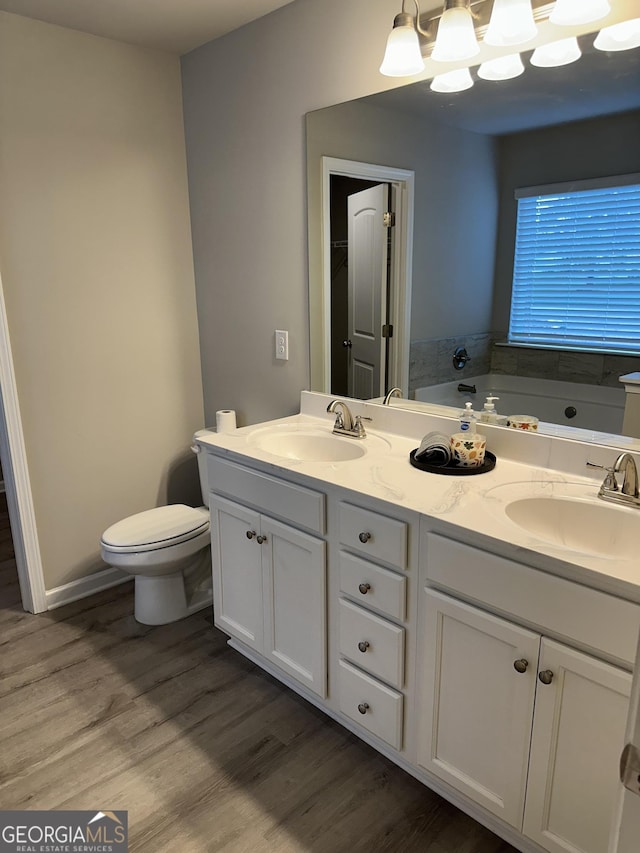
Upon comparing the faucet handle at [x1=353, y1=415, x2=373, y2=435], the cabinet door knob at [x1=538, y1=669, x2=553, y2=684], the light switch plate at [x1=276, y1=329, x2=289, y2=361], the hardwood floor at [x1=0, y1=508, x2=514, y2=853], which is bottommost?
the hardwood floor at [x1=0, y1=508, x2=514, y2=853]

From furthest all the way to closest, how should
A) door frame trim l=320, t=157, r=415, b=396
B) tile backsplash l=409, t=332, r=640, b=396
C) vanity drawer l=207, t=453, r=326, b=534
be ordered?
door frame trim l=320, t=157, r=415, b=396 < vanity drawer l=207, t=453, r=326, b=534 < tile backsplash l=409, t=332, r=640, b=396

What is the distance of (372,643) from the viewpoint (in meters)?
1.68

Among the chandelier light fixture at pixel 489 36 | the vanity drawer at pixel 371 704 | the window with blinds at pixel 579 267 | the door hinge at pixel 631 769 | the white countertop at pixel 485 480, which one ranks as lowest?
the vanity drawer at pixel 371 704

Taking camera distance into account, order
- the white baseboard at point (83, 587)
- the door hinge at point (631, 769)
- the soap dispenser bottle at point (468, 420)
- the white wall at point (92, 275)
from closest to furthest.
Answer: the door hinge at point (631, 769)
the soap dispenser bottle at point (468, 420)
the white wall at point (92, 275)
the white baseboard at point (83, 587)

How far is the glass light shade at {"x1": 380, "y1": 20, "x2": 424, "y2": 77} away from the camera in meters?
1.72

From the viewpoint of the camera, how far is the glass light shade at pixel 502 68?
5.45 ft

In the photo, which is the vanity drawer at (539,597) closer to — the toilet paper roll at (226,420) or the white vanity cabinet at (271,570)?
the white vanity cabinet at (271,570)

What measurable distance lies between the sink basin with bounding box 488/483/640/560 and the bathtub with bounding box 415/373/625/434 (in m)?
0.21

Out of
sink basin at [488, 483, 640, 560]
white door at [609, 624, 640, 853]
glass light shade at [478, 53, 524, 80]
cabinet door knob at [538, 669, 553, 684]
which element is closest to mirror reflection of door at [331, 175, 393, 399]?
glass light shade at [478, 53, 524, 80]

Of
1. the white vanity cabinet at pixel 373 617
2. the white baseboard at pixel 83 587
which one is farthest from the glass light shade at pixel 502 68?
the white baseboard at pixel 83 587

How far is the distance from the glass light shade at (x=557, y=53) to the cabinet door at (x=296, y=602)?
4.76 feet

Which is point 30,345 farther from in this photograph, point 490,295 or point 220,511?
point 490,295

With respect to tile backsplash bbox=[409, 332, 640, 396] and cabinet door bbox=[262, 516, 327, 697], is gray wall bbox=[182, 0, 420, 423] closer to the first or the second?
tile backsplash bbox=[409, 332, 640, 396]

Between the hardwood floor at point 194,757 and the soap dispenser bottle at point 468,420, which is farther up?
the soap dispenser bottle at point 468,420
